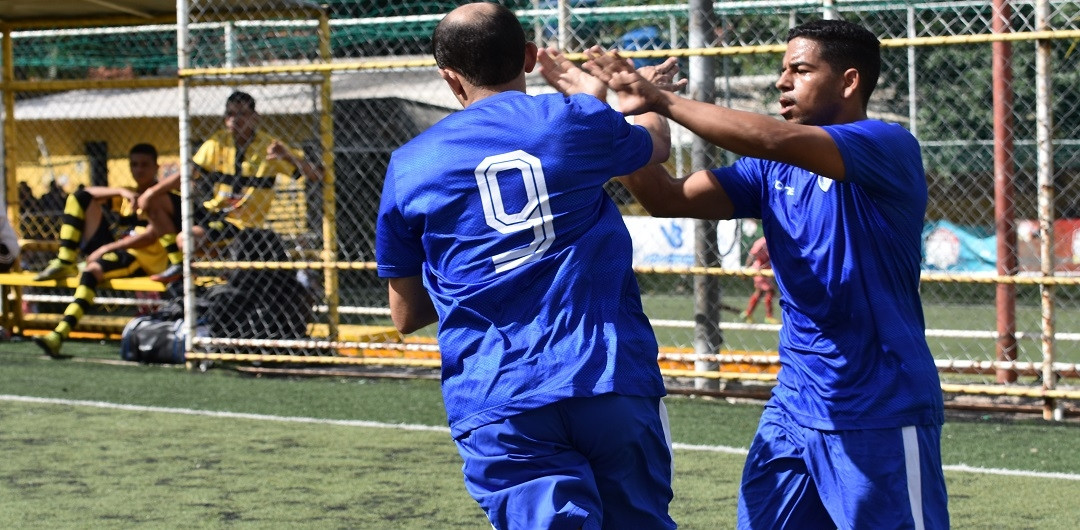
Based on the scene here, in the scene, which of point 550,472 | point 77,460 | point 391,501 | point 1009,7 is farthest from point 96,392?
point 550,472

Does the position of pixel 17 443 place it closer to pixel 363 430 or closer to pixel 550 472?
pixel 363 430

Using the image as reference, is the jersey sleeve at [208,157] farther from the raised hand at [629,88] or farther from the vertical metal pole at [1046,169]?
the raised hand at [629,88]

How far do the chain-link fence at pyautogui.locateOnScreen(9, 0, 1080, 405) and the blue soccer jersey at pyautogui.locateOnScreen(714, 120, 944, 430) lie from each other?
14.0 feet

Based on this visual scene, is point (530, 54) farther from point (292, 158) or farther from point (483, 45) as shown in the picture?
point (292, 158)

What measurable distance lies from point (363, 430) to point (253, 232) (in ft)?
11.0

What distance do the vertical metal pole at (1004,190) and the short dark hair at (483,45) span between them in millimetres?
5784

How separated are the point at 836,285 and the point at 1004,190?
5294mm

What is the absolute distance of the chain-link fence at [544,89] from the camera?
8.45m

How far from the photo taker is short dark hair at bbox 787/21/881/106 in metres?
3.51

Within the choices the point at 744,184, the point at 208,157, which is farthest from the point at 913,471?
the point at 208,157

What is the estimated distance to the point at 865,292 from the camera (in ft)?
11.1

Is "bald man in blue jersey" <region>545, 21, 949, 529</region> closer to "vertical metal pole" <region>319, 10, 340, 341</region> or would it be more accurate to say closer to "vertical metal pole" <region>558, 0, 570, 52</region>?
"vertical metal pole" <region>558, 0, 570, 52</region>

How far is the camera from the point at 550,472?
2.77 metres

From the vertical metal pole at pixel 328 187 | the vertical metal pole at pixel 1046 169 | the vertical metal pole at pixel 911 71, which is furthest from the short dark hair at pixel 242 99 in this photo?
the vertical metal pole at pixel 1046 169
